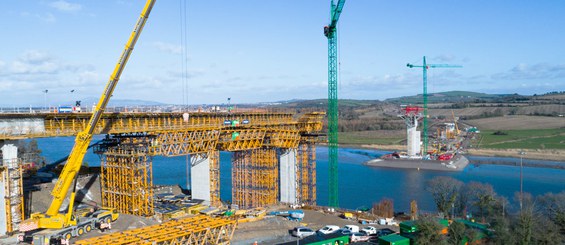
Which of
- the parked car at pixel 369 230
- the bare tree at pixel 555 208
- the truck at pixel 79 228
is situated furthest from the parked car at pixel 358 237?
the truck at pixel 79 228

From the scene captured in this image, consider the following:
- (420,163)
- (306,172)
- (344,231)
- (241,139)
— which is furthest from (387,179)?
(344,231)

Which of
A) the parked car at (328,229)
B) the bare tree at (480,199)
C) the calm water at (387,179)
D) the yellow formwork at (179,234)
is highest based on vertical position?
the yellow formwork at (179,234)

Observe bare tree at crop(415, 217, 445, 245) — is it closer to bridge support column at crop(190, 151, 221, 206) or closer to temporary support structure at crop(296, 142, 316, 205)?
bridge support column at crop(190, 151, 221, 206)

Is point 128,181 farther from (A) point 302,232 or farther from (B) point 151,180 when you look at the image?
(A) point 302,232

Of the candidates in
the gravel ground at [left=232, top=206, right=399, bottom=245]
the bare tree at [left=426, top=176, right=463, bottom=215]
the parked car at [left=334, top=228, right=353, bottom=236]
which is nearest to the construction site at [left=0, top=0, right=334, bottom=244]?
the gravel ground at [left=232, top=206, right=399, bottom=245]

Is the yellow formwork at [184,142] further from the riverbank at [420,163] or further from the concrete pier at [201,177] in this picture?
the riverbank at [420,163]

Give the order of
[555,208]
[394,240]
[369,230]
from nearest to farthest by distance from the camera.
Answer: [394,240]
[369,230]
[555,208]
